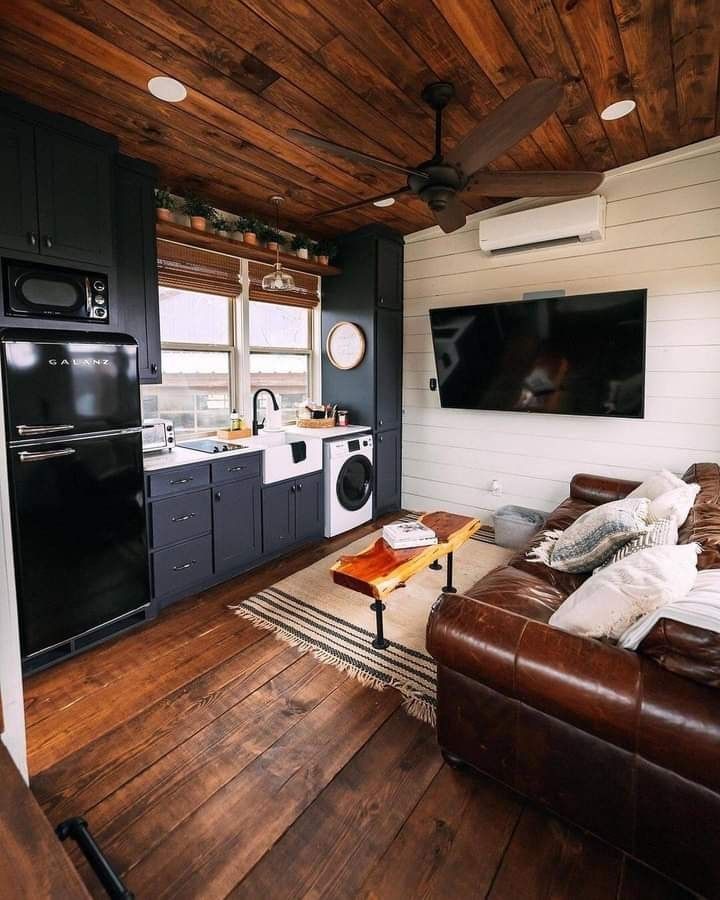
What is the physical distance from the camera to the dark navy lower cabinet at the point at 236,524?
10.8ft

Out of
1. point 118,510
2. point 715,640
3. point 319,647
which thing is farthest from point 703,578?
point 118,510

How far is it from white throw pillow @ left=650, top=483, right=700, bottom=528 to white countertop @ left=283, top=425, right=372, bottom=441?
242cm

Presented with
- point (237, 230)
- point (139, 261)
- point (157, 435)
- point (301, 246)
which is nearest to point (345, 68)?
point (139, 261)

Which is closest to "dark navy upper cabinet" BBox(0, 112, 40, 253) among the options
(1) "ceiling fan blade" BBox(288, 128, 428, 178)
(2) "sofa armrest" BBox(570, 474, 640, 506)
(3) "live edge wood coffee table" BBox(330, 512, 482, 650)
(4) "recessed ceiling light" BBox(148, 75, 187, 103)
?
(4) "recessed ceiling light" BBox(148, 75, 187, 103)

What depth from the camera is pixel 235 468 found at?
3375 mm

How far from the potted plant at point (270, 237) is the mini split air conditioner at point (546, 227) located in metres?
1.69

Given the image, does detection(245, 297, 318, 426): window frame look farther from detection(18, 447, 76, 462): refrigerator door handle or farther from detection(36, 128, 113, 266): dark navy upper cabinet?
detection(18, 447, 76, 462): refrigerator door handle

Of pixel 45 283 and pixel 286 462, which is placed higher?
pixel 45 283

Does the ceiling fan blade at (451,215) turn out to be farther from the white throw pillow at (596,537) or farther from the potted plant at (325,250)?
the potted plant at (325,250)

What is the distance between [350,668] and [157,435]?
2.02 meters

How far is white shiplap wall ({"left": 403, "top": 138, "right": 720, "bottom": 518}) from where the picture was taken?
3.26 m

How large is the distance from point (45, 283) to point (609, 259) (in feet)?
12.2

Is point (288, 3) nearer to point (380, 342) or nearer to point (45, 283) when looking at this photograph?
point (45, 283)

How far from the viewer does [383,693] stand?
227cm
